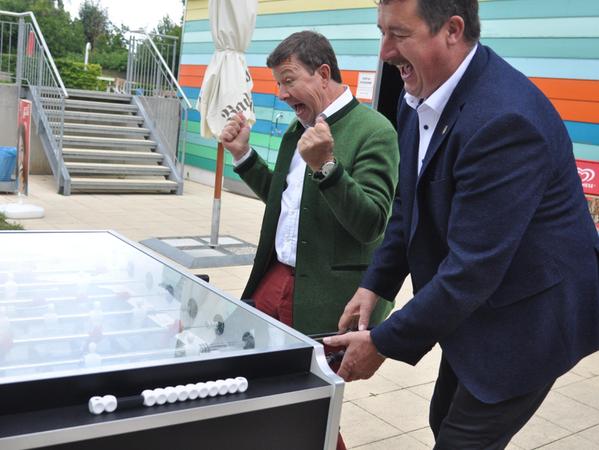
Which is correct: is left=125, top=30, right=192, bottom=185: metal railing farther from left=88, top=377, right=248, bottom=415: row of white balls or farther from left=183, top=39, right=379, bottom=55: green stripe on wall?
left=88, top=377, right=248, bottom=415: row of white balls

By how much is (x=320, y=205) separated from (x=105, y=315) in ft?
2.82

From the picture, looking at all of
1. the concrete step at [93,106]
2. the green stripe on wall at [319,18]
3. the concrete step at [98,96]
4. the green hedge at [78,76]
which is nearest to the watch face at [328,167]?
the green stripe on wall at [319,18]

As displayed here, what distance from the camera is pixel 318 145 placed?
1918 mm

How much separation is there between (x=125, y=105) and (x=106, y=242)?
31.9 feet

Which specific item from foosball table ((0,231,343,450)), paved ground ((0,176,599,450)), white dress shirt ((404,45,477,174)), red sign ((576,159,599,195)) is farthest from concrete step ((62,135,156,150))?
white dress shirt ((404,45,477,174))

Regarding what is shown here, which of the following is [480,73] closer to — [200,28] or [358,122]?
[358,122]

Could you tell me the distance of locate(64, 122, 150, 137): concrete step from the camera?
35.0 feet

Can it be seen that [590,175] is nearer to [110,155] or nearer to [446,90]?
[446,90]

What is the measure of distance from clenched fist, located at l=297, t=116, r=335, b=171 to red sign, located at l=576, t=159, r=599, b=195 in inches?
203

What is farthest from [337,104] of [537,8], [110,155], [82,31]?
[82,31]

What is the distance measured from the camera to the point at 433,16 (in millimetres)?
1486

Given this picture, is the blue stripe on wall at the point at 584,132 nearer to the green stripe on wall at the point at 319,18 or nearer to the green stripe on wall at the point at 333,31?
the green stripe on wall at the point at 333,31

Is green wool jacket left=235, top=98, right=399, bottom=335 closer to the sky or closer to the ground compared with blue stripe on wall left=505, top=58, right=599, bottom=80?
closer to the ground

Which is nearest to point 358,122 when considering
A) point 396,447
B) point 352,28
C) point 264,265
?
point 264,265
